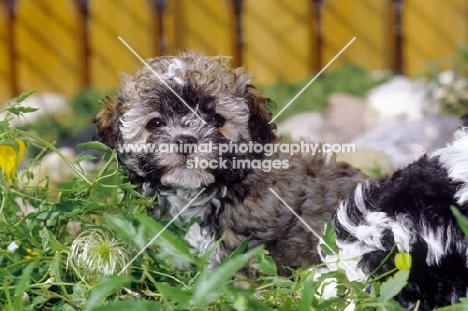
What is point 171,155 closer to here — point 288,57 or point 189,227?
point 189,227

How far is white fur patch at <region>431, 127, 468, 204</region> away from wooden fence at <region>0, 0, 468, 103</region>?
14.5 feet

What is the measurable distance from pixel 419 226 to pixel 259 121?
856 mm

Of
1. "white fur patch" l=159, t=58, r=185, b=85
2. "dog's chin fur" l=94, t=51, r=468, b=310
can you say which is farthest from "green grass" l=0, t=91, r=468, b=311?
"white fur patch" l=159, t=58, r=185, b=85

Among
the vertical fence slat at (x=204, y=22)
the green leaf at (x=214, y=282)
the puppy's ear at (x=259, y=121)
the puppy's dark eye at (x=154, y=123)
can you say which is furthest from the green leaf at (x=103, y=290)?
the vertical fence slat at (x=204, y=22)

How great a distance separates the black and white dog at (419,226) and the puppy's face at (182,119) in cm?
50

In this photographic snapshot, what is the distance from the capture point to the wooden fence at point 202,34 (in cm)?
634

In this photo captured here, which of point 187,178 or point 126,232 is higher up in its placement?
point 187,178

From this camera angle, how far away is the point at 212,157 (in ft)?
7.39

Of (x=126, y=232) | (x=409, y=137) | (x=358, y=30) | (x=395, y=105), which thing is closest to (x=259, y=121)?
(x=126, y=232)

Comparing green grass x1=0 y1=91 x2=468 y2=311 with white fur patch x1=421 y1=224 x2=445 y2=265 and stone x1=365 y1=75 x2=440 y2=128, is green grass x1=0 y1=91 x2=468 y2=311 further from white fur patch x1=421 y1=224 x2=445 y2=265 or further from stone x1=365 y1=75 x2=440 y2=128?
stone x1=365 y1=75 x2=440 y2=128

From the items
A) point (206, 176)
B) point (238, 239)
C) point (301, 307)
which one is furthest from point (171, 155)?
point (301, 307)

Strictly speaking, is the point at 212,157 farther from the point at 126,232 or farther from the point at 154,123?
the point at 126,232

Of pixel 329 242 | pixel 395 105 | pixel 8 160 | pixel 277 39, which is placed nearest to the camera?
pixel 329 242

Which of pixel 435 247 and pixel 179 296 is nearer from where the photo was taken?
pixel 179 296
